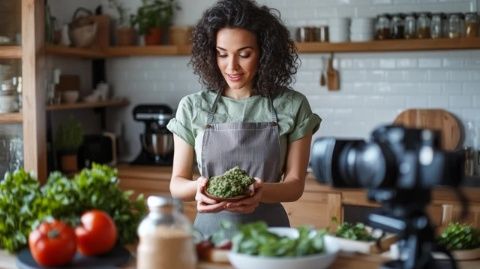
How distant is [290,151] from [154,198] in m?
0.97

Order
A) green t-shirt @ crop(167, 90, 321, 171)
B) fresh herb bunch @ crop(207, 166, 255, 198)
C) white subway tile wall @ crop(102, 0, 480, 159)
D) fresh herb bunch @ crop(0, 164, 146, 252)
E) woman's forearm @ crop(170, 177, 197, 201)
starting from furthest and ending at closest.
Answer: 1. white subway tile wall @ crop(102, 0, 480, 159)
2. green t-shirt @ crop(167, 90, 321, 171)
3. woman's forearm @ crop(170, 177, 197, 201)
4. fresh herb bunch @ crop(207, 166, 255, 198)
5. fresh herb bunch @ crop(0, 164, 146, 252)

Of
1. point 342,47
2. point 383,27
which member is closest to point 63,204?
point 342,47

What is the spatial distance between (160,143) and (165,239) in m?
2.95

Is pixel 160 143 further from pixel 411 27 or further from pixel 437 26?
pixel 437 26

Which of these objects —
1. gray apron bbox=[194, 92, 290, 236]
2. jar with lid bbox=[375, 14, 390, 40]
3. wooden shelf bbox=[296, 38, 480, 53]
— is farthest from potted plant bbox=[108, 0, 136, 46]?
gray apron bbox=[194, 92, 290, 236]

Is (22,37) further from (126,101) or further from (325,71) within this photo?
(325,71)

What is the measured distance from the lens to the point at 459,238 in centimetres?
199

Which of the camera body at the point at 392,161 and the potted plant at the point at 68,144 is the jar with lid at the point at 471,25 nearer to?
the potted plant at the point at 68,144

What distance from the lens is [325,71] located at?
14.8 feet

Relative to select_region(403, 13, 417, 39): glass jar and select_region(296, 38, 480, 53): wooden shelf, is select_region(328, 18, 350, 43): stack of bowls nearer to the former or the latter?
select_region(296, 38, 480, 53): wooden shelf

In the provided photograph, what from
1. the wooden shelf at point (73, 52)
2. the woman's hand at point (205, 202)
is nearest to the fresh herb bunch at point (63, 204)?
the woman's hand at point (205, 202)

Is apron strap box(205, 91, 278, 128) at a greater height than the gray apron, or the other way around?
apron strap box(205, 91, 278, 128)

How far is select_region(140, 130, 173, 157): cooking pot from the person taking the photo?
4.51m

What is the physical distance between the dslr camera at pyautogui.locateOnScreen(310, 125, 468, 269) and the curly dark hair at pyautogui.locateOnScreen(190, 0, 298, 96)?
90cm
